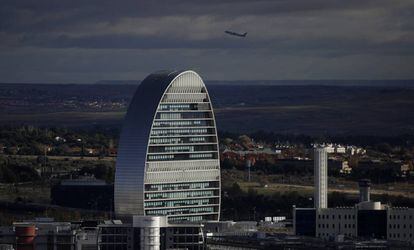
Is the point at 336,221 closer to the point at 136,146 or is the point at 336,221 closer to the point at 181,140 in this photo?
the point at 136,146

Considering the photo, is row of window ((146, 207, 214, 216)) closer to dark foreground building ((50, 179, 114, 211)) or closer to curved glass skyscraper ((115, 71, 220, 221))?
curved glass skyscraper ((115, 71, 220, 221))

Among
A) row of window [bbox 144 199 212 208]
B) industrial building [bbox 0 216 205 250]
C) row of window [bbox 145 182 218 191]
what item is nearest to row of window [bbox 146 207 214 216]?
row of window [bbox 144 199 212 208]

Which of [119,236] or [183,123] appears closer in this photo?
[119,236]

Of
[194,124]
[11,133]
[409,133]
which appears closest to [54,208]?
[194,124]

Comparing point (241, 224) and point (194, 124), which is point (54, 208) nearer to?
point (194, 124)

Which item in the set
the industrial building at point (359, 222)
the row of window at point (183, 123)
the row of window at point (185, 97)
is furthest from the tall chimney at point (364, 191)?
the row of window at point (185, 97)

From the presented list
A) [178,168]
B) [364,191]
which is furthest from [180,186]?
[364,191]
